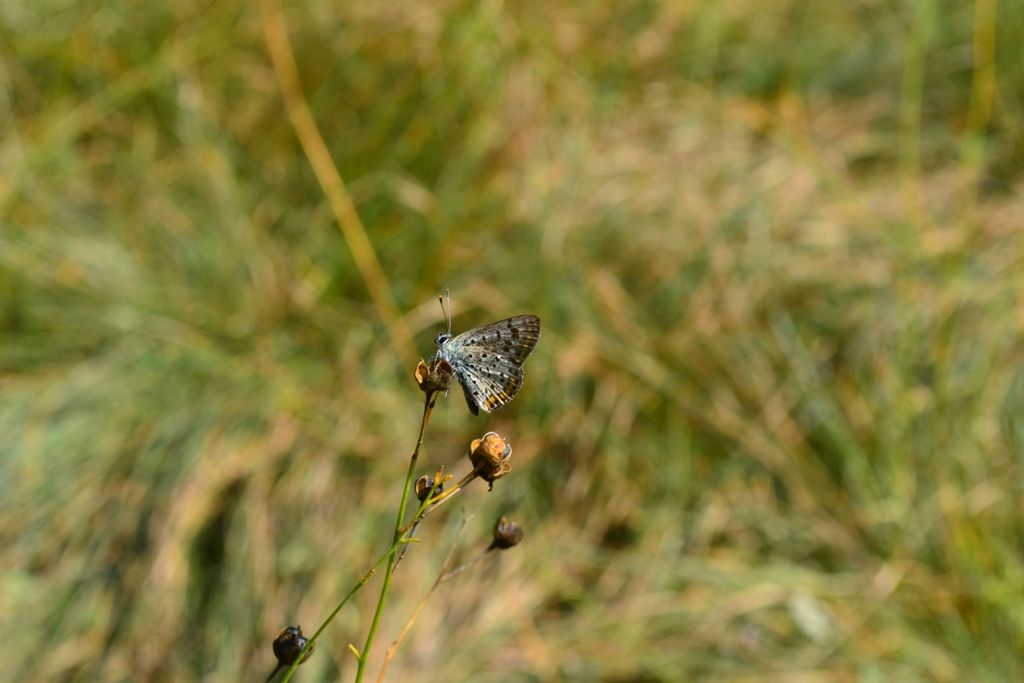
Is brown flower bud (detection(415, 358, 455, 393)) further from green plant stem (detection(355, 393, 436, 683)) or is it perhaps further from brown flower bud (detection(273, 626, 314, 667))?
brown flower bud (detection(273, 626, 314, 667))

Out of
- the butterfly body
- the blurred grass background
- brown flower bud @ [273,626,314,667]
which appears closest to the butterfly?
the butterfly body

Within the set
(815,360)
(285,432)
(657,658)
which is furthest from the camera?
(815,360)

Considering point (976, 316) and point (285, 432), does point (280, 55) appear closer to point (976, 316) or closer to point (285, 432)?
point (285, 432)

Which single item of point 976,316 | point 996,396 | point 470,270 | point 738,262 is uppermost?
point 470,270

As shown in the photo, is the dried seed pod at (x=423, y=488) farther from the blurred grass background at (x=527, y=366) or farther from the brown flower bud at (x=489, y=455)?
the blurred grass background at (x=527, y=366)

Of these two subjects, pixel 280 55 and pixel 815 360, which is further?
pixel 280 55

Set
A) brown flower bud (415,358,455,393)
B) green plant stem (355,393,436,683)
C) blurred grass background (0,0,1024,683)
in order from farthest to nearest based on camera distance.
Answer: blurred grass background (0,0,1024,683)
brown flower bud (415,358,455,393)
green plant stem (355,393,436,683)

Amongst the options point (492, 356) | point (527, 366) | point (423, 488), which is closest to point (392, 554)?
point (423, 488)

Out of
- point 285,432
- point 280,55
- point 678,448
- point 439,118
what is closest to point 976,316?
point 678,448
